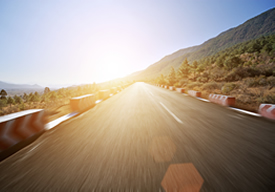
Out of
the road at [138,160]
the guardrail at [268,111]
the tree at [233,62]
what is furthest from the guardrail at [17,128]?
the tree at [233,62]

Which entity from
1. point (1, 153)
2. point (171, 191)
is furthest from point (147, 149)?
point (1, 153)

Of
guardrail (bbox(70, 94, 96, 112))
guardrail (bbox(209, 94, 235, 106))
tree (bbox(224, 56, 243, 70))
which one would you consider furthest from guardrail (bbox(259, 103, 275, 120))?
tree (bbox(224, 56, 243, 70))

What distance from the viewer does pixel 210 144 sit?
10.3 feet

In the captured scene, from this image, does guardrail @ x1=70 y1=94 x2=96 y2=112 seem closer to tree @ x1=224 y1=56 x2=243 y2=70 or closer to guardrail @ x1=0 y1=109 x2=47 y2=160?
guardrail @ x1=0 y1=109 x2=47 y2=160

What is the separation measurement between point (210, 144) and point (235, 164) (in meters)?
0.82

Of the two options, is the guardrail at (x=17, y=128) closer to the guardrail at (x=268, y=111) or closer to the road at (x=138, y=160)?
the road at (x=138, y=160)

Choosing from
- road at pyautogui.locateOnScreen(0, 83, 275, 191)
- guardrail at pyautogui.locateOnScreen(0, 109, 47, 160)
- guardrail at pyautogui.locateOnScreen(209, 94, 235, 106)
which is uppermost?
guardrail at pyautogui.locateOnScreen(0, 109, 47, 160)

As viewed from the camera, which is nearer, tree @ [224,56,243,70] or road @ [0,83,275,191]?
road @ [0,83,275,191]

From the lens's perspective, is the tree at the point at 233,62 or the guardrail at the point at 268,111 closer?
the guardrail at the point at 268,111

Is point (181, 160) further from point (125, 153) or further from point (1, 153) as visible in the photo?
point (1, 153)

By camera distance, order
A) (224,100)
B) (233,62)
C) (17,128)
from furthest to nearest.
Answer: (233,62) → (224,100) → (17,128)

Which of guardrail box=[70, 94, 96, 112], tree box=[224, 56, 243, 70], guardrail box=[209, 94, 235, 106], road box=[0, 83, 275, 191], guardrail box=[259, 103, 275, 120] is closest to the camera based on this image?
road box=[0, 83, 275, 191]

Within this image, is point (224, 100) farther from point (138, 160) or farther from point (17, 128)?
point (17, 128)

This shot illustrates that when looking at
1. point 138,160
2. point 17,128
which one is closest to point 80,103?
point 17,128
